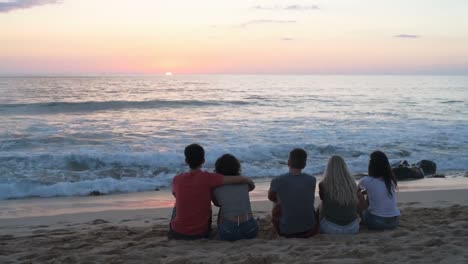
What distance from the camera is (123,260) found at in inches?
188

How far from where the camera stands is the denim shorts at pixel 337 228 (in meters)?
5.65

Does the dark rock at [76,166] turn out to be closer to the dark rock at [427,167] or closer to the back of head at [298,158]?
the back of head at [298,158]

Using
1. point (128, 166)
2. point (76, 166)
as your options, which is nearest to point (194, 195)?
point (128, 166)

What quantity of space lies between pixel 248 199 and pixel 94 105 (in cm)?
2737

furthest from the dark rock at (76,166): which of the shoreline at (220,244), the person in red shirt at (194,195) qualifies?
Result: the person in red shirt at (194,195)

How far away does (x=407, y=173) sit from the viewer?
1168cm

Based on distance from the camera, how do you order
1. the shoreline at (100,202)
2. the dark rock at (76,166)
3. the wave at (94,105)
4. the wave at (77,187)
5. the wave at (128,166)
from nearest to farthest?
the shoreline at (100,202)
the wave at (77,187)
the wave at (128,166)
the dark rock at (76,166)
the wave at (94,105)

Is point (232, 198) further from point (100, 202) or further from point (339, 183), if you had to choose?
point (100, 202)

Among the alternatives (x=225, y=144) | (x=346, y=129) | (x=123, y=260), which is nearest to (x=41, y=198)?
(x=123, y=260)

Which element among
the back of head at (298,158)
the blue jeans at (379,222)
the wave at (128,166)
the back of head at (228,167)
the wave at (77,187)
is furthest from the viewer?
the wave at (128,166)

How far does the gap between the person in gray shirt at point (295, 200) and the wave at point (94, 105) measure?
80.4ft

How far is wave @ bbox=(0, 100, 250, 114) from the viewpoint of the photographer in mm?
28216

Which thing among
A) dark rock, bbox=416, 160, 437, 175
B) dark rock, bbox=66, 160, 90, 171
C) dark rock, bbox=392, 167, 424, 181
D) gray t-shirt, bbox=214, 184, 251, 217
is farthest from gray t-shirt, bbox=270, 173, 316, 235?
dark rock, bbox=66, 160, 90, 171

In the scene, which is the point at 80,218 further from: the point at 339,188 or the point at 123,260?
the point at 339,188
